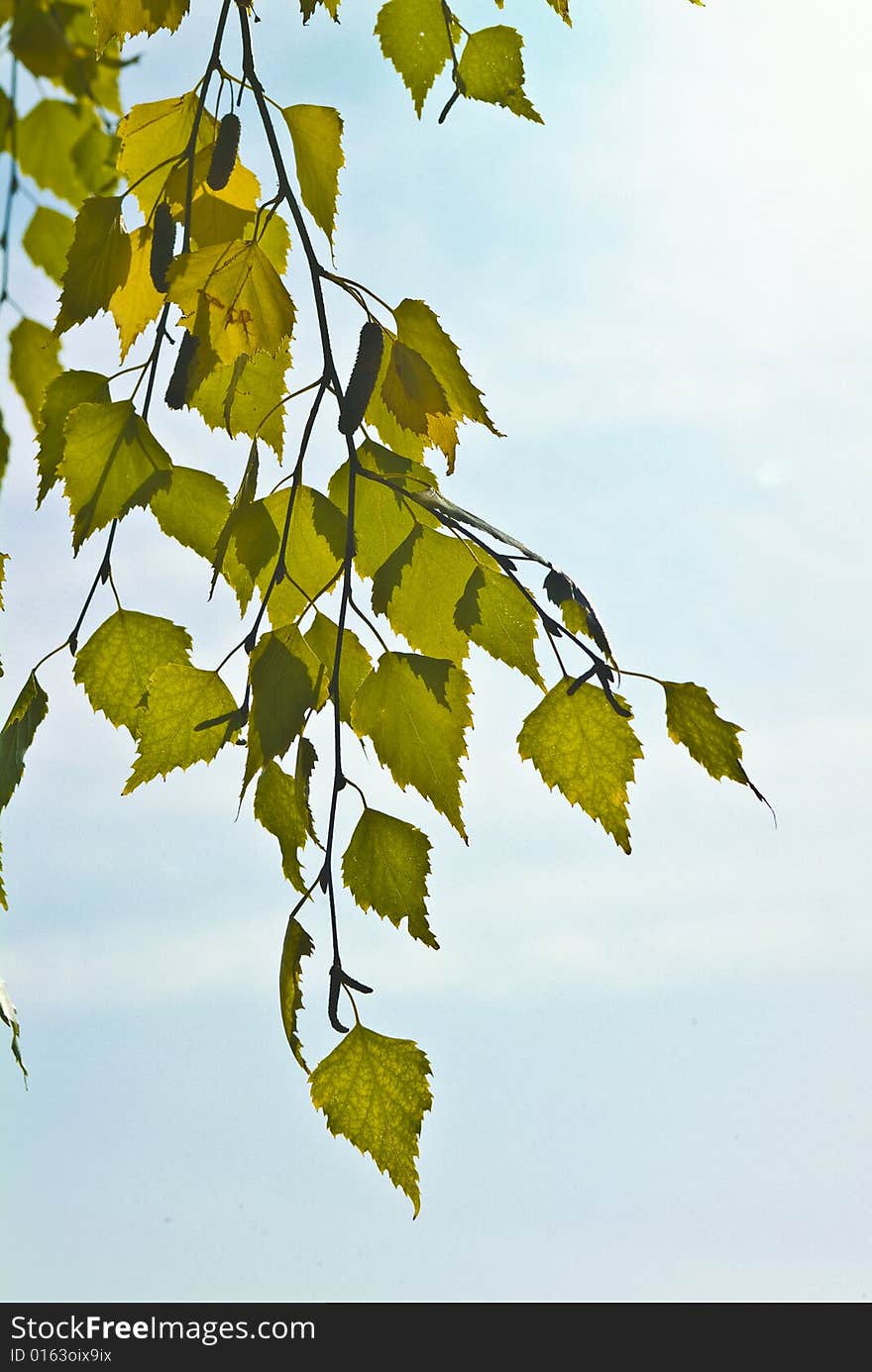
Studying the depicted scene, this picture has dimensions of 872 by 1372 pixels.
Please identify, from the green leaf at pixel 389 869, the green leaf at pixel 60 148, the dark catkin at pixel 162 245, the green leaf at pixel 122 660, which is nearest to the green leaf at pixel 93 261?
the dark catkin at pixel 162 245

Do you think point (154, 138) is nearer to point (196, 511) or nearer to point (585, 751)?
point (196, 511)

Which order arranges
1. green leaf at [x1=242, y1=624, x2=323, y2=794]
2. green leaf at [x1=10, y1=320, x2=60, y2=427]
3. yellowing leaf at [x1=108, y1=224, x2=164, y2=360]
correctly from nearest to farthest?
green leaf at [x1=242, y1=624, x2=323, y2=794] → yellowing leaf at [x1=108, y1=224, x2=164, y2=360] → green leaf at [x1=10, y1=320, x2=60, y2=427]

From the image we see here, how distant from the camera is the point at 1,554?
59cm

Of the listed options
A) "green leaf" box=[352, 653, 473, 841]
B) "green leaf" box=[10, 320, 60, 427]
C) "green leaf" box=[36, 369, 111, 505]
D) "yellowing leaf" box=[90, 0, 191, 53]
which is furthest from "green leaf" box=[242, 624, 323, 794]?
"green leaf" box=[10, 320, 60, 427]

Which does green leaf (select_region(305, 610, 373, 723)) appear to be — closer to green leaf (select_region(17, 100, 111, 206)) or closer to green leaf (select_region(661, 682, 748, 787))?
green leaf (select_region(661, 682, 748, 787))

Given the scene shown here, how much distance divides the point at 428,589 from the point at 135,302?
0.61 feet

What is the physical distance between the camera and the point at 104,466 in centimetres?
49

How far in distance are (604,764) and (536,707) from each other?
3 centimetres

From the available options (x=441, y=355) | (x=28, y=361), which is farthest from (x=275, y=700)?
(x=28, y=361)

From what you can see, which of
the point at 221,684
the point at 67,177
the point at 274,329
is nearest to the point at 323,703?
the point at 221,684

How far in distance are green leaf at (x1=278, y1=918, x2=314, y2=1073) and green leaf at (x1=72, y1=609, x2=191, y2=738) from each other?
0.43ft

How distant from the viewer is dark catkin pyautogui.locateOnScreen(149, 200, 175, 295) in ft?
1.63

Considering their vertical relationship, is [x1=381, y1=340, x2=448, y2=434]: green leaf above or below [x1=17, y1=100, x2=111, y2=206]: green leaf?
below

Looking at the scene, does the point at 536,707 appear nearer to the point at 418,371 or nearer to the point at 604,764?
the point at 604,764
